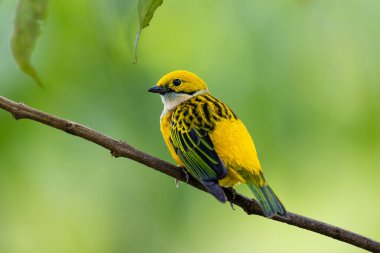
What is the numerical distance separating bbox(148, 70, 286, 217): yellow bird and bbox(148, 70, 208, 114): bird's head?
0.04ft

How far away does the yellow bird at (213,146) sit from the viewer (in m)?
3.62

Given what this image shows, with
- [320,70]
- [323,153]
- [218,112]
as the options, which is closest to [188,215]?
[218,112]

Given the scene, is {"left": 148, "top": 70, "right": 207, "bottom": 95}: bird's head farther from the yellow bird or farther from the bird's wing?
the bird's wing

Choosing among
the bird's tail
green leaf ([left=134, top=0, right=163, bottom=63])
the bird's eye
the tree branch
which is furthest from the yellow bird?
green leaf ([left=134, top=0, right=163, bottom=63])

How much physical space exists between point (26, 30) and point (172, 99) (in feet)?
8.02

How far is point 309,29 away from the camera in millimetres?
4254

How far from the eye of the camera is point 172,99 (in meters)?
4.68

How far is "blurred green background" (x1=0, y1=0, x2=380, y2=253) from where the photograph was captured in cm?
416

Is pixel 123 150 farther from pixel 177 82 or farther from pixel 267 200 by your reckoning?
pixel 177 82

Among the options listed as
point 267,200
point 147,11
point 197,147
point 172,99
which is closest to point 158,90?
point 172,99

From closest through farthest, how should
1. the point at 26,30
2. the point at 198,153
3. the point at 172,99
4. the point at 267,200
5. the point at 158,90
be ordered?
the point at 26,30
the point at 267,200
the point at 198,153
the point at 158,90
the point at 172,99

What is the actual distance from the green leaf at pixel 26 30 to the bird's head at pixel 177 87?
6.81ft

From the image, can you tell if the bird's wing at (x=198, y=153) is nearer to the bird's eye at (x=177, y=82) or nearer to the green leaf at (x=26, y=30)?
the bird's eye at (x=177, y=82)

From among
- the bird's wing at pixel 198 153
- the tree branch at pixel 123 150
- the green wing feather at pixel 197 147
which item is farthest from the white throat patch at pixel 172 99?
the tree branch at pixel 123 150
